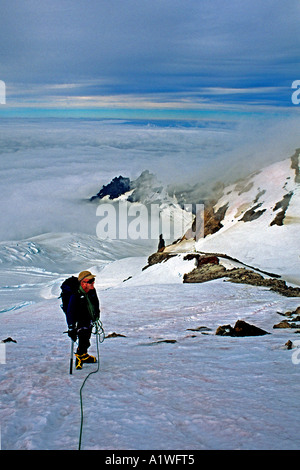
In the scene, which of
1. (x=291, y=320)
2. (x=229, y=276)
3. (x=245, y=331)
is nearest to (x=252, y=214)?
(x=229, y=276)

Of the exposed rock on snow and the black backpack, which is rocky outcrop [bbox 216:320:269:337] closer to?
the black backpack

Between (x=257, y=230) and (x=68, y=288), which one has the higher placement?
(x=68, y=288)

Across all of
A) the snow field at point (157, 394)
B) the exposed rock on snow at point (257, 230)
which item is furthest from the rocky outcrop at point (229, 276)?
the snow field at point (157, 394)

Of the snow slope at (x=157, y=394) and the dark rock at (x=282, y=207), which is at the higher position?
the dark rock at (x=282, y=207)

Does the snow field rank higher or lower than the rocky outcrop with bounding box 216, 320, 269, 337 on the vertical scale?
higher

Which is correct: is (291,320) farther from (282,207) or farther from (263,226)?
(282,207)

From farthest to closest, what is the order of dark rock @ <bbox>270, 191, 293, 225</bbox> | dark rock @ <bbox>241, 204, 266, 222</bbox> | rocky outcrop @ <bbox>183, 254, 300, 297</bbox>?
dark rock @ <bbox>241, 204, 266, 222</bbox>, dark rock @ <bbox>270, 191, 293, 225</bbox>, rocky outcrop @ <bbox>183, 254, 300, 297</bbox>

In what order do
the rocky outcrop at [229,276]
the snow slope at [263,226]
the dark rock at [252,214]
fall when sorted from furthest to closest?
the dark rock at [252,214], the snow slope at [263,226], the rocky outcrop at [229,276]

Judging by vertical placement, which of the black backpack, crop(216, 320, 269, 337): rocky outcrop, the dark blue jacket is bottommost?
crop(216, 320, 269, 337): rocky outcrop

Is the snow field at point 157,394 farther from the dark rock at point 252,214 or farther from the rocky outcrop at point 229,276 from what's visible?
the dark rock at point 252,214

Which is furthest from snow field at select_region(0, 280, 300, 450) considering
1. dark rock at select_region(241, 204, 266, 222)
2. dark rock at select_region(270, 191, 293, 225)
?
dark rock at select_region(241, 204, 266, 222)

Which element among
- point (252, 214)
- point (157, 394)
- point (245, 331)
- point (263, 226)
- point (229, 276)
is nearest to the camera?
point (157, 394)

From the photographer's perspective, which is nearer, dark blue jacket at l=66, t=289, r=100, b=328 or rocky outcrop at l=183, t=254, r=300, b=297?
dark blue jacket at l=66, t=289, r=100, b=328

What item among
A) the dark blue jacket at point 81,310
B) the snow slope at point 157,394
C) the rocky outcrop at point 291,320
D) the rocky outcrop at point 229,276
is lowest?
the rocky outcrop at point 229,276
